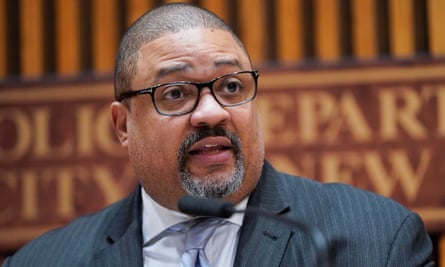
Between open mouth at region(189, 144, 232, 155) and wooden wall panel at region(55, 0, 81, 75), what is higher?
wooden wall panel at region(55, 0, 81, 75)

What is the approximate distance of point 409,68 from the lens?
3.14 metres

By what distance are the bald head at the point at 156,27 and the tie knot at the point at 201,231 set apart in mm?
372

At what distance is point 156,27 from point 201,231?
50 cm

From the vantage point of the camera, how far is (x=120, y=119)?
91.7 inches

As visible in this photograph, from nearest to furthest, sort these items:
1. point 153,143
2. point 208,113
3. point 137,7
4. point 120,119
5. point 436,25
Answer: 1. point 208,113
2. point 153,143
3. point 120,119
4. point 436,25
5. point 137,7

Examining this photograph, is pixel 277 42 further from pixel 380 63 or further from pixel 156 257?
pixel 156 257


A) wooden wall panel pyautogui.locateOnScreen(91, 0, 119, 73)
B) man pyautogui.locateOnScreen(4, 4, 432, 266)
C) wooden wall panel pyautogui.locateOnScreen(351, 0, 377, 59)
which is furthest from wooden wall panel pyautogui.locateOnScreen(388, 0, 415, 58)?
man pyautogui.locateOnScreen(4, 4, 432, 266)

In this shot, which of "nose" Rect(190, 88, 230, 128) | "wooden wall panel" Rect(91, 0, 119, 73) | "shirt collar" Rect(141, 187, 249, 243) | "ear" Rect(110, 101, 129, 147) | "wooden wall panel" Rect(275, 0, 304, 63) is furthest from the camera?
"wooden wall panel" Rect(91, 0, 119, 73)

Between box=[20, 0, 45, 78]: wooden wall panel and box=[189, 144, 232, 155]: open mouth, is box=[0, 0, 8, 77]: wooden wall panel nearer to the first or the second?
box=[20, 0, 45, 78]: wooden wall panel

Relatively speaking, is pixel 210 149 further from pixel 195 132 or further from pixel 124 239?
pixel 124 239

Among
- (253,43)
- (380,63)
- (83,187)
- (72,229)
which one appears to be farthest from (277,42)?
(72,229)

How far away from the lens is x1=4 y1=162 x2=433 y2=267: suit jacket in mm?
2049

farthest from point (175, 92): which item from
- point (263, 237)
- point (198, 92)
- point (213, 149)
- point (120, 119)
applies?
point (263, 237)

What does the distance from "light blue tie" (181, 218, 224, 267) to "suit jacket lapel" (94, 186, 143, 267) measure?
129 mm
